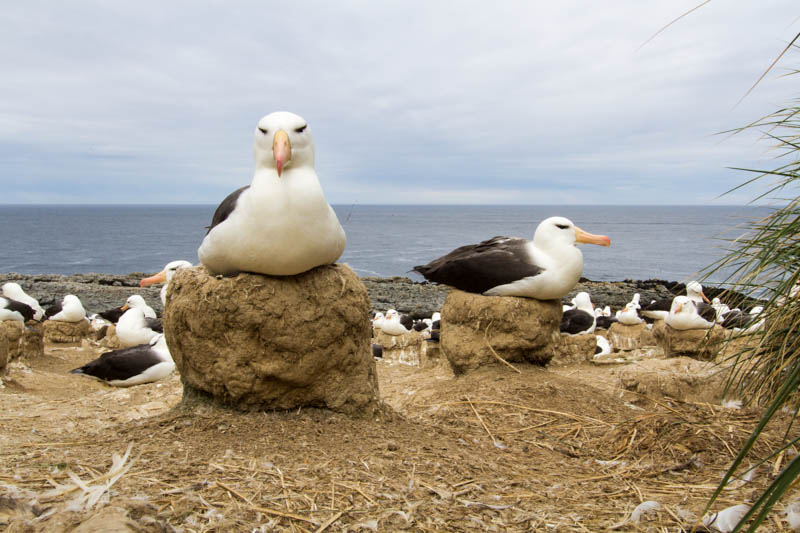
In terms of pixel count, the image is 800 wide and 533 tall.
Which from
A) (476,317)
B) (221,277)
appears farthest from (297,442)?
(476,317)

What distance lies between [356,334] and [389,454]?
0.96 meters

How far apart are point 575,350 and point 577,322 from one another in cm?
377

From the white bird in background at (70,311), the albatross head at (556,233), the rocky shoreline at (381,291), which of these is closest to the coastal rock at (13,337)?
the white bird in background at (70,311)

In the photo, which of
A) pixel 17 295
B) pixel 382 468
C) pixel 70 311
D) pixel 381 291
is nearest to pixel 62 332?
pixel 70 311

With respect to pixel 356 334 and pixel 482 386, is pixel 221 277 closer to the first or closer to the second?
pixel 356 334

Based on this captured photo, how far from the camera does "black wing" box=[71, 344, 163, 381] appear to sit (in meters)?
8.78

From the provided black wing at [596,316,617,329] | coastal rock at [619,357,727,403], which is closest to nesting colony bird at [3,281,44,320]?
coastal rock at [619,357,727,403]

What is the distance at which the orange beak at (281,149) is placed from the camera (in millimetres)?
3490

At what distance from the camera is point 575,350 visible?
30.7 ft

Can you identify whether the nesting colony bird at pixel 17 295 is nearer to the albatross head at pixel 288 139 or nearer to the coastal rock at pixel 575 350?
the coastal rock at pixel 575 350

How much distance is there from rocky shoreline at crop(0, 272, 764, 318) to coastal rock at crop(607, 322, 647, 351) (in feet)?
25.2

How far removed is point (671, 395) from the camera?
5.79 metres

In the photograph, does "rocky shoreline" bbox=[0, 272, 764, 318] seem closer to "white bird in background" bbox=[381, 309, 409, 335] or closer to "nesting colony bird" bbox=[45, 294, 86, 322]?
"white bird in background" bbox=[381, 309, 409, 335]

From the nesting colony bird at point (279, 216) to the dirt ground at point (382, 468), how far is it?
108 cm
